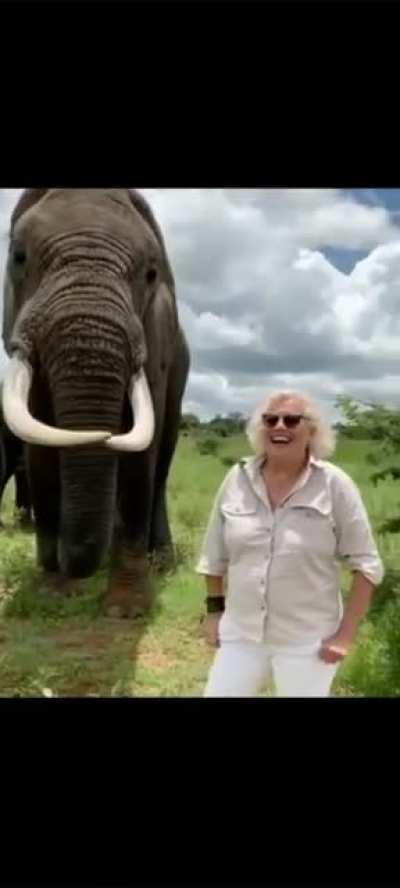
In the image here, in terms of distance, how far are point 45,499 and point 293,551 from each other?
291cm

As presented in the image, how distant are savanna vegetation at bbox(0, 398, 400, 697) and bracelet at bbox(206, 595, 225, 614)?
4.37 ft

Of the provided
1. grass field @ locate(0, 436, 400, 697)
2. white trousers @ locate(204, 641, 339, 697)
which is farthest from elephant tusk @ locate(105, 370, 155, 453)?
white trousers @ locate(204, 641, 339, 697)

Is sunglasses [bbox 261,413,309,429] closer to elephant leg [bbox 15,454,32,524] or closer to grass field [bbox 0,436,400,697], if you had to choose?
grass field [bbox 0,436,400,697]

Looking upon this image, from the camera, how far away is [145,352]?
5934 mm

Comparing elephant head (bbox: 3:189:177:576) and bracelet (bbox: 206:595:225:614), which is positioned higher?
elephant head (bbox: 3:189:177:576)

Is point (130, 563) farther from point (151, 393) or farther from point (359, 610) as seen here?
point (359, 610)

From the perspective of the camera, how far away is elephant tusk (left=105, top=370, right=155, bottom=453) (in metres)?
5.18

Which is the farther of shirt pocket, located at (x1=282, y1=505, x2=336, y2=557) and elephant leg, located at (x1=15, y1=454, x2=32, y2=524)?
elephant leg, located at (x1=15, y1=454, x2=32, y2=524)

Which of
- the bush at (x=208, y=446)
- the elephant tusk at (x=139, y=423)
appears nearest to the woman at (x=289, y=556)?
the elephant tusk at (x=139, y=423)

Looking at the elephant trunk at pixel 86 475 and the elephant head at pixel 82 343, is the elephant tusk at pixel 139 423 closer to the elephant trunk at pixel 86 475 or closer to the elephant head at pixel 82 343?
the elephant head at pixel 82 343

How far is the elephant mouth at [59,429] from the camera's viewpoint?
5.05m

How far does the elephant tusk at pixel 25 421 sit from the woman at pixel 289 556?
112 cm
